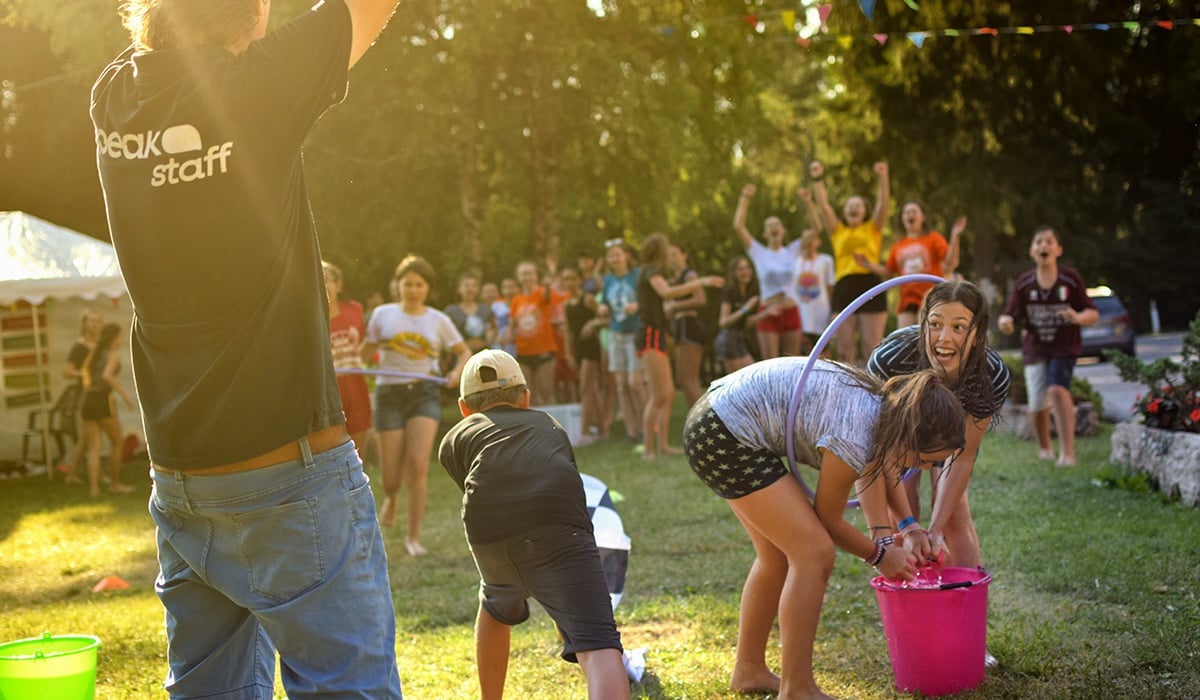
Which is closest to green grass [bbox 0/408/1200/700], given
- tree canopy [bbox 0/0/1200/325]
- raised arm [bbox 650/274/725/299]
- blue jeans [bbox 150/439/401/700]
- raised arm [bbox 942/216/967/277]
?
raised arm [bbox 942/216/967/277]

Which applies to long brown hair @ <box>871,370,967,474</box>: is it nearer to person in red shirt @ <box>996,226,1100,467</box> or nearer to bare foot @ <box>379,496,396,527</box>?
bare foot @ <box>379,496,396,527</box>

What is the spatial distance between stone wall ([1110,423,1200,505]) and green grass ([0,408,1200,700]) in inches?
6.5

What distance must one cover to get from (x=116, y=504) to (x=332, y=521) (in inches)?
391

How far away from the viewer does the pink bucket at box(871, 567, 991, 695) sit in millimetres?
4188

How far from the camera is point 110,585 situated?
295 inches

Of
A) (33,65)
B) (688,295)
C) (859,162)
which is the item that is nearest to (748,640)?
(688,295)

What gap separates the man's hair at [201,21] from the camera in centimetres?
241

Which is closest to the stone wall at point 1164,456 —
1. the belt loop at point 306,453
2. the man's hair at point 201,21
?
the belt loop at point 306,453

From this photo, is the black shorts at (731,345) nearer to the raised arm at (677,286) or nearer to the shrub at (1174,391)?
the raised arm at (677,286)

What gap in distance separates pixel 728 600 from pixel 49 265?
968 centimetres

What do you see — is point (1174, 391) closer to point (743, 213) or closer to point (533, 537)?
point (743, 213)

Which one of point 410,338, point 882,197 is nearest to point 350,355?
point 410,338

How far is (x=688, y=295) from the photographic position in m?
12.9

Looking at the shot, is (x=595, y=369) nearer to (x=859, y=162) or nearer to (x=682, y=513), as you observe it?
(x=682, y=513)
